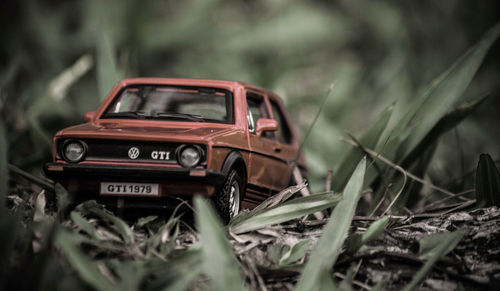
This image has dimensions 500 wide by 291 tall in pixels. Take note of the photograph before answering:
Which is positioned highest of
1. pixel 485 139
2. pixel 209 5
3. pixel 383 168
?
pixel 209 5

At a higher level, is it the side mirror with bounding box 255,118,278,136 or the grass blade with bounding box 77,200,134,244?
the side mirror with bounding box 255,118,278,136

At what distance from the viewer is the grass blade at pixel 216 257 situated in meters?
2.20

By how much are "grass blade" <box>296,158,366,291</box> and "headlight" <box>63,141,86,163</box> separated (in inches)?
64.6

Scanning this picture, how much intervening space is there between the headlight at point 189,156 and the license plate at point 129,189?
0.21m

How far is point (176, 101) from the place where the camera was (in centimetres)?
448

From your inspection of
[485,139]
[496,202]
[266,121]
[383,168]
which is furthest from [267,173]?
[485,139]

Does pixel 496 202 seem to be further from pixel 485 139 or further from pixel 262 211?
pixel 485 139

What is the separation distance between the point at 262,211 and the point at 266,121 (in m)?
1.45

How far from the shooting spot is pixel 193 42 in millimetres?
9508

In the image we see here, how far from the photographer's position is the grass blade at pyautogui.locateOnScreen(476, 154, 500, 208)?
354 cm

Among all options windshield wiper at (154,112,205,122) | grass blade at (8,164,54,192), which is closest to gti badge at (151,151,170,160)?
windshield wiper at (154,112,205,122)

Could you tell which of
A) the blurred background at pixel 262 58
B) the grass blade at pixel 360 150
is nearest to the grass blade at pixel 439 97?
the grass blade at pixel 360 150

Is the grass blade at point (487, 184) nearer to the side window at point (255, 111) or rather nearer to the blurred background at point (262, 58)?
the side window at point (255, 111)

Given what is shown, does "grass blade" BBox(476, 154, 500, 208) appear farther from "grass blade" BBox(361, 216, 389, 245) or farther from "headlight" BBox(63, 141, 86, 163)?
"headlight" BBox(63, 141, 86, 163)
